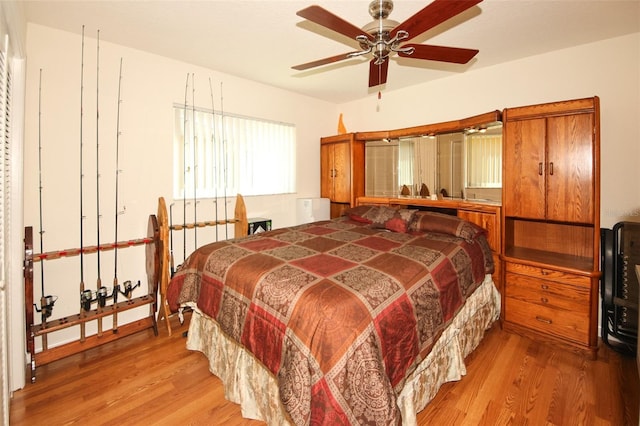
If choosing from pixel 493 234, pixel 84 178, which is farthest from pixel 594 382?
pixel 84 178

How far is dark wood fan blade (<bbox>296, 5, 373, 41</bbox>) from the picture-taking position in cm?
138

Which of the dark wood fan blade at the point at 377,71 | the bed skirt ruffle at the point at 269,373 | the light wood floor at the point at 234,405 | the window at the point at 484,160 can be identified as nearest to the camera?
the bed skirt ruffle at the point at 269,373

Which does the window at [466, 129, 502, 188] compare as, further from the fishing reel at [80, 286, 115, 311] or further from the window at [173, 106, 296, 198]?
the fishing reel at [80, 286, 115, 311]

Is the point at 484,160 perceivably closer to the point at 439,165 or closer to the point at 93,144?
the point at 439,165

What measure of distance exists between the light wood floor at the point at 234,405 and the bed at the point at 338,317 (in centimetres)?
12

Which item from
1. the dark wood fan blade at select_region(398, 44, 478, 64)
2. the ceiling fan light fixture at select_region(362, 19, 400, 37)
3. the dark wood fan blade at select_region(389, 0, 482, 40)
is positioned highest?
the ceiling fan light fixture at select_region(362, 19, 400, 37)

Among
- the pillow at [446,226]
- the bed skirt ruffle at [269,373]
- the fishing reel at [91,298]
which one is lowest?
the bed skirt ruffle at [269,373]

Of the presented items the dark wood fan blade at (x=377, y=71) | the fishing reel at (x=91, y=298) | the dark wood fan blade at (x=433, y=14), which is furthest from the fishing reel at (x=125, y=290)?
the dark wood fan blade at (x=433, y=14)

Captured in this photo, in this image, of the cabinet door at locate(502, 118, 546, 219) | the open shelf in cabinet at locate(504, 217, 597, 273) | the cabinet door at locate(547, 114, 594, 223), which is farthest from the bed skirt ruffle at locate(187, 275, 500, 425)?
the cabinet door at locate(547, 114, 594, 223)

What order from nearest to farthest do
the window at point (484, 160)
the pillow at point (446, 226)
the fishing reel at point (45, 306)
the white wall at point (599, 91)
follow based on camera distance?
the fishing reel at point (45, 306)
the white wall at point (599, 91)
the pillow at point (446, 226)
the window at point (484, 160)

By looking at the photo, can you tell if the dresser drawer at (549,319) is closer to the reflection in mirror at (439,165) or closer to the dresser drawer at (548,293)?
the dresser drawer at (548,293)

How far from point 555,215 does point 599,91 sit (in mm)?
1117

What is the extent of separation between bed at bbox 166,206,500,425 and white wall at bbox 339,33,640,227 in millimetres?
1135

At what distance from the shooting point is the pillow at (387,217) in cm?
307
